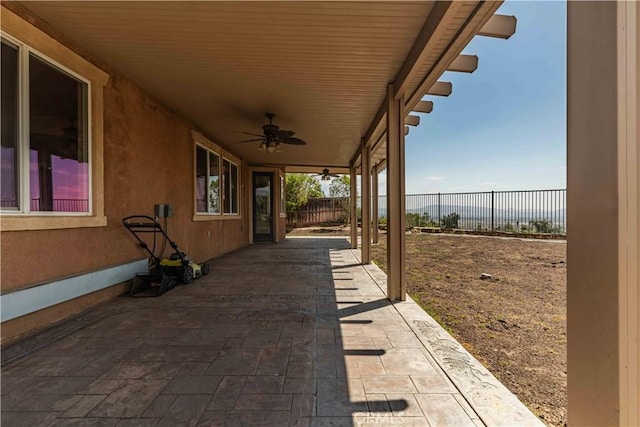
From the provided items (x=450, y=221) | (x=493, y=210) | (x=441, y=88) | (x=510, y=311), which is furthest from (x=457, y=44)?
(x=450, y=221)

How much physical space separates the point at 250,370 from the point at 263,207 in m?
8.66

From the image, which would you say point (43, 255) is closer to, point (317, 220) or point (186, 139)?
point (186, 139)

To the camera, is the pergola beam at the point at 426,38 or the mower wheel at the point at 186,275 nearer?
the pergola beam at the point at 426,38

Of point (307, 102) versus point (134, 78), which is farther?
point (307, 102)

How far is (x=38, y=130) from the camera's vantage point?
2691mm

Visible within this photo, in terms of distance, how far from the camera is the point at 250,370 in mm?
1988

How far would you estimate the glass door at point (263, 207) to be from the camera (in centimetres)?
1023

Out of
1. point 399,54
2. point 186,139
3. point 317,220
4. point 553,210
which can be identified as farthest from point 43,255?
point 317,220

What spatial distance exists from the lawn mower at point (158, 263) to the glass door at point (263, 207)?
18.5 ft

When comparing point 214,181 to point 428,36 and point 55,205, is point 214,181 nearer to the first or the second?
point 55,205

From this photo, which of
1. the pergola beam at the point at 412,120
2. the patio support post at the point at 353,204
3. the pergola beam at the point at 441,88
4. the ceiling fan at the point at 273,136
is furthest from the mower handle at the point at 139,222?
the patio support post at the point at 353,204

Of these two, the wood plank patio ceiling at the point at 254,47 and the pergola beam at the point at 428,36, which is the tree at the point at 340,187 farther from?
the pergola beam at the point at 428,36

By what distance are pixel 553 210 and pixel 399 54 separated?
9.49m

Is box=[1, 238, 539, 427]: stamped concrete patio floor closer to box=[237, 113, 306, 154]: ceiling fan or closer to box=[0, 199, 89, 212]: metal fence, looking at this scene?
box=[0, 199, 89, 212]: metal fence
